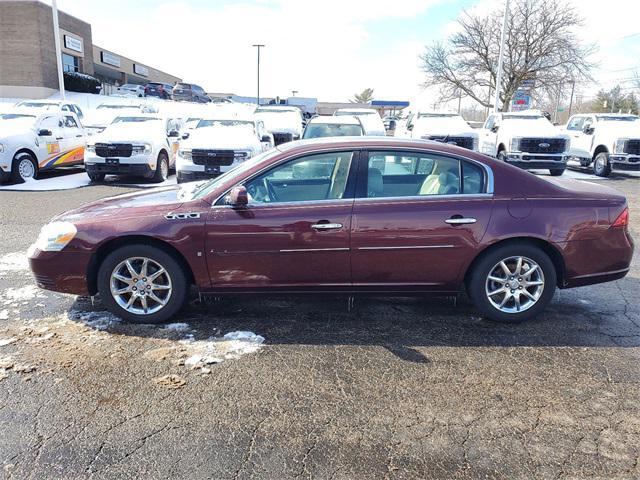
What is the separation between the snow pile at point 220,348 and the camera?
3.68 metres

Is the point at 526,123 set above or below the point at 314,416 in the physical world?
above

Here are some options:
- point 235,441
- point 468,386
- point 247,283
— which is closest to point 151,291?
point 247,283

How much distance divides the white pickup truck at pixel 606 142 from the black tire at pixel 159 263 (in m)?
15.5

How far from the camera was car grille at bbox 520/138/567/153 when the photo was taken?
15.3m

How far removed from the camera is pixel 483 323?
174 inches

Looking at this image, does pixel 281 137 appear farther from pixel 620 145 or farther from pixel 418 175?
pixel 418 175

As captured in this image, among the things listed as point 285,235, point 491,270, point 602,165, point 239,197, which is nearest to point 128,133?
point 239,197

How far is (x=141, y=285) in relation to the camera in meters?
4.27

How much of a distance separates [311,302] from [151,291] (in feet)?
4.91

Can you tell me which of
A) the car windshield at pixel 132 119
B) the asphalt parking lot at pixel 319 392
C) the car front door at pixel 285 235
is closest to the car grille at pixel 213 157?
the car windshield at pixel 132 119

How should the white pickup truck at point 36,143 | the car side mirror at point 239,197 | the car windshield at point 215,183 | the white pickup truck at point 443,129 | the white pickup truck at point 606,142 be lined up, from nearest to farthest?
the car side mirror at point 239,197 → the car windshield at point 215,183 → the white pickup truck at point 36,143 → the white pickup truck at point 606,142 → the white pickup truck at point 443,129

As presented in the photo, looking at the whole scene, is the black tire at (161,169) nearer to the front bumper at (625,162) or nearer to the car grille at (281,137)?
the car grille at (281,137)

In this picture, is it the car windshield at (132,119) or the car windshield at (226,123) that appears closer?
the car windshield at (226,123)

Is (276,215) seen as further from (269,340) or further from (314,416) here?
(314,416)
